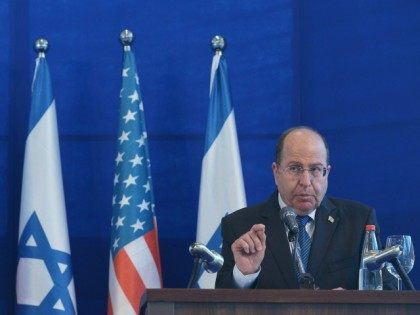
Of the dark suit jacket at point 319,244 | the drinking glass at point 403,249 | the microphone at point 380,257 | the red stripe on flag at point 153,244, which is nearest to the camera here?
the microphone at point 380,257

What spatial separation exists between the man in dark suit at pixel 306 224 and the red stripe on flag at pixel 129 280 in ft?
3.85

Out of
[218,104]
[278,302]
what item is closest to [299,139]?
[278,302]

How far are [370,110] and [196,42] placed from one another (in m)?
1.14

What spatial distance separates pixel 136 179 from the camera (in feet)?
16.6

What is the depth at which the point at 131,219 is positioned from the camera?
5039 mm

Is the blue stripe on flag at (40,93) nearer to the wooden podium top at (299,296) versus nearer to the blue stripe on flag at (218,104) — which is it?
the blue stripe on flag at (218,104)

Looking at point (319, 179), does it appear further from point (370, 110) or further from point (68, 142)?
point (68, 142)

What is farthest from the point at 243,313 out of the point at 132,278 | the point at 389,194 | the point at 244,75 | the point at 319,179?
the point at 244,75

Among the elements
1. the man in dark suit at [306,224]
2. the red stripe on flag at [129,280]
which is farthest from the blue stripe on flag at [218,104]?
the man in dark suit at [306,224]

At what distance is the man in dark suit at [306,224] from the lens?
3.65 meters

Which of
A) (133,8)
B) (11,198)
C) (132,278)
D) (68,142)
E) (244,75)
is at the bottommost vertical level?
(132,278)

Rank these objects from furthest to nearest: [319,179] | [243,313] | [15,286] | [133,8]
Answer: [133,8] → [15,286] → [319,179] → [243,313]

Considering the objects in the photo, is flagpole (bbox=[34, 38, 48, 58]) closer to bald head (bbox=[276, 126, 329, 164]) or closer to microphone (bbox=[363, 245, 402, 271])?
bald head (bbox=[276, 126, 329, 164])

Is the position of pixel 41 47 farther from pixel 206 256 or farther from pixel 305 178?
pixel 206 256
